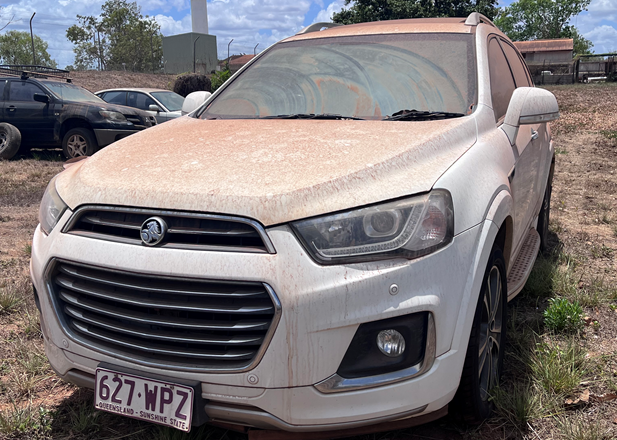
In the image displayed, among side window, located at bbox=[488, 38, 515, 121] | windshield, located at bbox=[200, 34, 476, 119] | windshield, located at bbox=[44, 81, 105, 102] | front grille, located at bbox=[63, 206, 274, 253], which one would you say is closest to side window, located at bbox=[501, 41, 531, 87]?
side window, located at bbox=[488, 38, 515, 121]

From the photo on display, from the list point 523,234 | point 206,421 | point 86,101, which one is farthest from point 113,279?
point 86,101

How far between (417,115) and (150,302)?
157 cm

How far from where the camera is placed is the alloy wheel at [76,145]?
10.5 m

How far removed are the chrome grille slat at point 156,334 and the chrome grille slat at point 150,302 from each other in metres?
0.10

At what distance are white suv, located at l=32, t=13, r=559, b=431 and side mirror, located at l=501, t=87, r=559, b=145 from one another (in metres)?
0.49

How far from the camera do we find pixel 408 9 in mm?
34219

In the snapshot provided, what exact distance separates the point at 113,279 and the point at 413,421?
116 centimetres

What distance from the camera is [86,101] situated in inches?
429

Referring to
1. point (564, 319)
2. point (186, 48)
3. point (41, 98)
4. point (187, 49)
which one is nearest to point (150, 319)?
point (564, 319)

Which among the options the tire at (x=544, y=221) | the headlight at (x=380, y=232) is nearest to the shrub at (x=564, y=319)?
the tire at (x=544, y=221)

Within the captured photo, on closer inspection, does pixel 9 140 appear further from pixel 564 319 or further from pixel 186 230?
pixel 564 319

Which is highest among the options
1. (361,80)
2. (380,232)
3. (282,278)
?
(361,80)

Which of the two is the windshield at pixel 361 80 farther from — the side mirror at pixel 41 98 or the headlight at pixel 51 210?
the side mirror at pixel 41 98

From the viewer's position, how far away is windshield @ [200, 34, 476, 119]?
295 centimetres
